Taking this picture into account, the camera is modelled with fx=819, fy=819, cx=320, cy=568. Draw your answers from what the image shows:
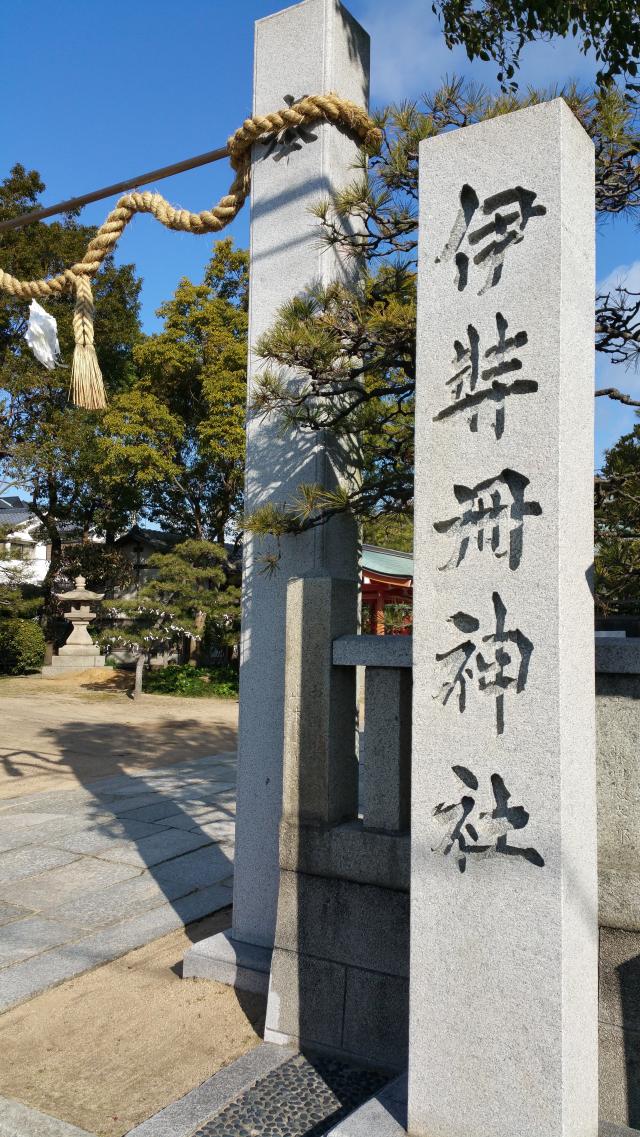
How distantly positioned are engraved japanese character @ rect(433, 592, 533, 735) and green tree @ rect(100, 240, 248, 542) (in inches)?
606

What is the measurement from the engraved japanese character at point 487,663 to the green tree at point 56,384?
1821 cm

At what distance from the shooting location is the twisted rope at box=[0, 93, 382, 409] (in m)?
3.74

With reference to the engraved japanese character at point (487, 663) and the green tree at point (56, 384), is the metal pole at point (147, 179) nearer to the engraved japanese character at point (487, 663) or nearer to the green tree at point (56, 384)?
the engraved japanese character at point (487, 663)

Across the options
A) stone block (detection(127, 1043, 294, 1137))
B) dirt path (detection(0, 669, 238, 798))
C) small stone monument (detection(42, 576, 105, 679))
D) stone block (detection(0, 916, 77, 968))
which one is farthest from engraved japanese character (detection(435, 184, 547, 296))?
small stone monument (detection(42, 576, 105, 679))

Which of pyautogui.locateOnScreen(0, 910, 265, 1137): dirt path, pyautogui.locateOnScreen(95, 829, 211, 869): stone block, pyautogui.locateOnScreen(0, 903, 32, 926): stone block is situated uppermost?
pyautogui.locateOnScreen(95, 829, 211, 869): stone block

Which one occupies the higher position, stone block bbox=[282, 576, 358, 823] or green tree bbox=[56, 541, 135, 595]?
green tree bbox=[56, 541, 135, 595]

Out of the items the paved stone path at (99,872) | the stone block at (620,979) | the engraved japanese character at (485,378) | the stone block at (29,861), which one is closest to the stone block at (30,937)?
the paved stone path at (99,872)

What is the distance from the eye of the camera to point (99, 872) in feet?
17.8

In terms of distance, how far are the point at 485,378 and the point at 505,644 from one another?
30.5 inches

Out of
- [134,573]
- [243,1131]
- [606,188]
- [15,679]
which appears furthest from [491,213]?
[134,573]

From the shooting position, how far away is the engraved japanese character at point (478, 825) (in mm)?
2225

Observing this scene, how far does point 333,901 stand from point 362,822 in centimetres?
30

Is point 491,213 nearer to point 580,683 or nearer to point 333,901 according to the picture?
point 580,683

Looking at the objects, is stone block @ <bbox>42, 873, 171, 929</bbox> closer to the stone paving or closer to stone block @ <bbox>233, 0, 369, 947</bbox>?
stone block @ <bbox>233, 0, 369, 947</bbox>
